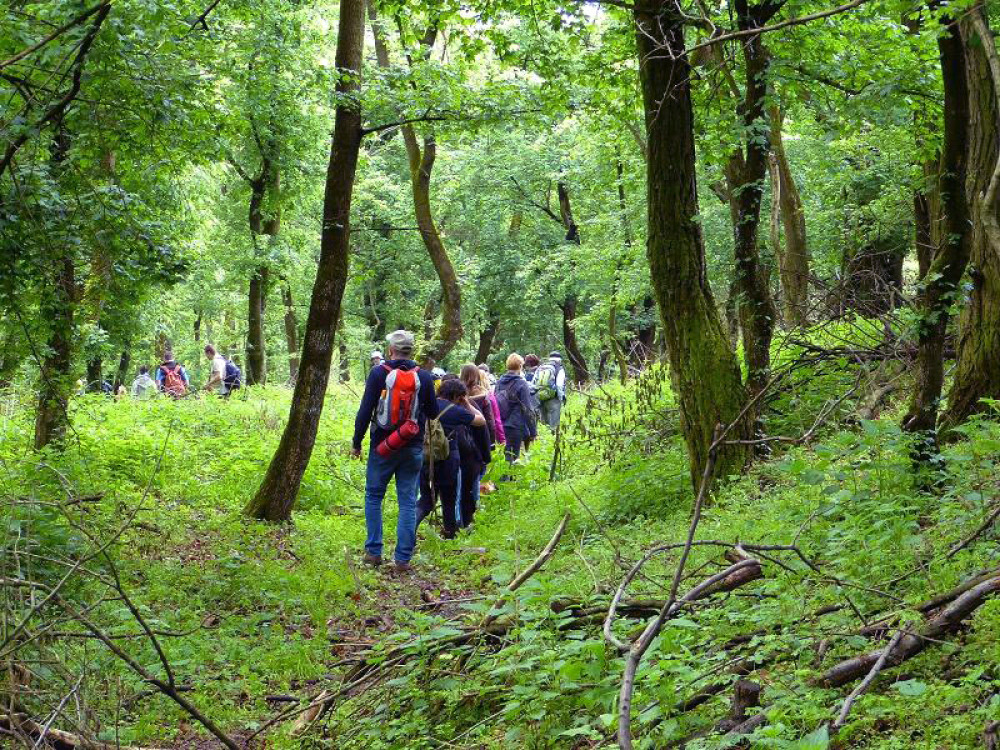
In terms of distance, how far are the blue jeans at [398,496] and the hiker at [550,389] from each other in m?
7.07

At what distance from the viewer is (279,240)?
2225 cm

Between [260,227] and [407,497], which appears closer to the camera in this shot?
[407,497]

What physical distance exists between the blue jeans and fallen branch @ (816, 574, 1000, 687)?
5835mm

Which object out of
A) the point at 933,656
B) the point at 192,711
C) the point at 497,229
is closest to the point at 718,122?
the point at 933,656

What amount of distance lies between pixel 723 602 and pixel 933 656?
4.12 feet

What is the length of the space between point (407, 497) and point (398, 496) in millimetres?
87

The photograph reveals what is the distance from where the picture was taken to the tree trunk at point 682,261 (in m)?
7.50

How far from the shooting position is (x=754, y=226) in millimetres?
8508

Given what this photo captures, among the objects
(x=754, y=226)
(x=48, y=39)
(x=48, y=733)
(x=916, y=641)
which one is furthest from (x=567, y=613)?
(x=754, y=226)

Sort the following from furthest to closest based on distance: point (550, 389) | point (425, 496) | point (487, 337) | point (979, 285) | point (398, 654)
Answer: point (487, 337), point (550, 389), point (425, 496), point (979, 285), point (398, 654)

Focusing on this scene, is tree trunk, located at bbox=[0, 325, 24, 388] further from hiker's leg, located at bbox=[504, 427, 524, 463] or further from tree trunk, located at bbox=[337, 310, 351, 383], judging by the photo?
tree trunk, located at bbox=[337, 310, 351, 383]

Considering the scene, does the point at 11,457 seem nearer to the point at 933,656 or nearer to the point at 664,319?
the point at 664,319

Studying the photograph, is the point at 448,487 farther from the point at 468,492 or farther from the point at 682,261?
the point at 682,261

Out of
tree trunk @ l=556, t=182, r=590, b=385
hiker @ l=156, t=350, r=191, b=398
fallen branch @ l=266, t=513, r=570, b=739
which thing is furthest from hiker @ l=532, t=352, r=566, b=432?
tree trunk @ l=556, t=182, r=590, b=385
